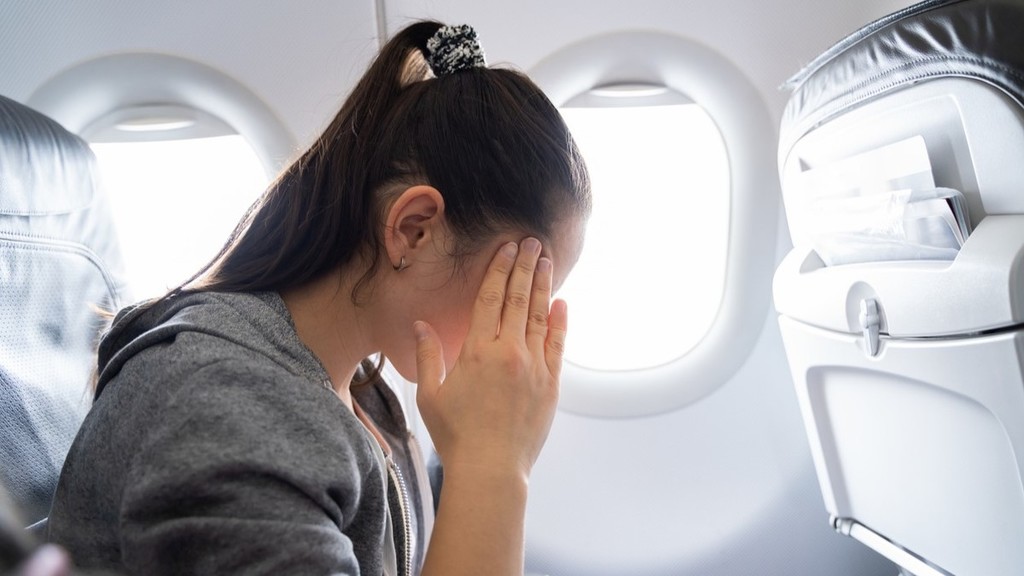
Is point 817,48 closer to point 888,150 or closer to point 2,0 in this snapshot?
point 888,150

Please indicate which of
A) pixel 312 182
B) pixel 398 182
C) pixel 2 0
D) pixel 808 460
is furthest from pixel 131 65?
pixel 808 460

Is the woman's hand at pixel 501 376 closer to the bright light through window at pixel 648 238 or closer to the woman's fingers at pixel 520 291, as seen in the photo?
the woman's fingers at pixel 520 291

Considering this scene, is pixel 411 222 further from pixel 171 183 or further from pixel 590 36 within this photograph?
pixel 171 183

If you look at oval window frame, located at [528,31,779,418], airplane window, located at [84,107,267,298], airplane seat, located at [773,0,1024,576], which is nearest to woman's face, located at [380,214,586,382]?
airplane seat, located at [773,0,1024,576]

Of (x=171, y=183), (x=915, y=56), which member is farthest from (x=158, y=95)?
(x=915, y=56)

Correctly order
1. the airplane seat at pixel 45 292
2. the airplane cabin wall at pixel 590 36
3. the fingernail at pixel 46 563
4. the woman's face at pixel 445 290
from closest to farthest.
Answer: the fingernail at pixel 46 563 < the airplane seat at pixel 45 292 < the woman's face at pixel 445 290 < the airplane cabin wall at pixel 590 36

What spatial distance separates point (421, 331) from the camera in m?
1.00

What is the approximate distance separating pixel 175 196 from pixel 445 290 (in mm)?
949

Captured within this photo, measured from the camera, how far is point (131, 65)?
1.47m

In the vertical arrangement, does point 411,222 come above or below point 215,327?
above

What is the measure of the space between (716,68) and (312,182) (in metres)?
0.86

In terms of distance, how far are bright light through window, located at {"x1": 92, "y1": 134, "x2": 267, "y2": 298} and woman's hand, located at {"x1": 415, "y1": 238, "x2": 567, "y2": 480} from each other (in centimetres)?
78

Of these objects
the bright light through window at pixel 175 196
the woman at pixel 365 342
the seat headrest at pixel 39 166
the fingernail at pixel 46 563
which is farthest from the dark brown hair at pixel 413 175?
the fingernail at pixel 46 563

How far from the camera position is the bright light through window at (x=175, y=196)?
5.35ft
